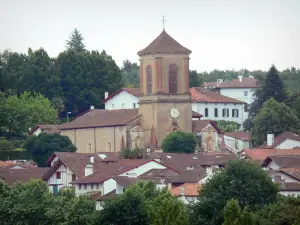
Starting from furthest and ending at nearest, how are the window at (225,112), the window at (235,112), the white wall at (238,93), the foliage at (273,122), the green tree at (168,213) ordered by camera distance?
the white wall at (238,93)
the window at (235,112)
the window at (225,112)
the foliage at (273,122)
the green tree at (168,213)

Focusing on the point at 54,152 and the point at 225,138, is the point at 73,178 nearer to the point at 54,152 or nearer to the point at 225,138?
the point at 54,152

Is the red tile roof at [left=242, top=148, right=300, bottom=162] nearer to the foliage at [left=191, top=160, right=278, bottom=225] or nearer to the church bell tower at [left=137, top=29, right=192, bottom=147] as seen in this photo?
the church bell tower at [left=137, top=29, right=192, bottom=147]

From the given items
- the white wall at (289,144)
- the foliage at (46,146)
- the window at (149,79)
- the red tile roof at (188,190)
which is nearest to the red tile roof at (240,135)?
the window at (149,79)

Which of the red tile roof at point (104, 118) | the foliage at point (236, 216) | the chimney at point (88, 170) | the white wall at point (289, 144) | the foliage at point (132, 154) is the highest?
the red tile roof at point (104, 118)

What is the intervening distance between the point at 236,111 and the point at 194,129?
2534cm

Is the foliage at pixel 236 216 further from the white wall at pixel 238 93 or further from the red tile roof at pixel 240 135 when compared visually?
the white wall at pixel 238 93

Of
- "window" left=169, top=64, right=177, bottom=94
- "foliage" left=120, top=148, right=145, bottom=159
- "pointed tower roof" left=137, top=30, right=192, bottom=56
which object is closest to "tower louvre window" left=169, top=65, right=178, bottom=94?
"window" left=169, top=64, right=177, bottom=94

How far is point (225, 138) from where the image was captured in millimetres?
151250

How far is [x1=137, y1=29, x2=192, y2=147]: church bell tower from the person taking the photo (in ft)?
476

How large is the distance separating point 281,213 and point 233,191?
810 centimetres

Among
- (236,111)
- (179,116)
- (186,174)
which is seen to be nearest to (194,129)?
(179,116)

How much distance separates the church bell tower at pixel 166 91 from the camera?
145 meters

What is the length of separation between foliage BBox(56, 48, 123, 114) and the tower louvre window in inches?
1170

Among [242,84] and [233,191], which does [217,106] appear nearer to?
Result: [242,84]
